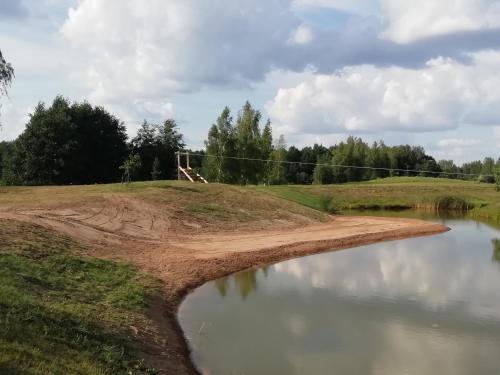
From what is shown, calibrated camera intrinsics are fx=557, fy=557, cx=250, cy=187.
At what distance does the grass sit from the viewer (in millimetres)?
7871

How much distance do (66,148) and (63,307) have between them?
130 ft

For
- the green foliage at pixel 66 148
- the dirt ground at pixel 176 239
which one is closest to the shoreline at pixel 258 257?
the dirt ground at pixel 176 239

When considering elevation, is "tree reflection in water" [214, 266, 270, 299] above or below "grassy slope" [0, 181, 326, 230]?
below

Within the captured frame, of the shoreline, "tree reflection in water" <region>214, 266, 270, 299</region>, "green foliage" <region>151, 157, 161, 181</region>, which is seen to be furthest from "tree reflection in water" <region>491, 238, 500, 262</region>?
"green foliage" <region>151, 157, 161, 181</region>

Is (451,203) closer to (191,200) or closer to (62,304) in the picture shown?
(191,200)

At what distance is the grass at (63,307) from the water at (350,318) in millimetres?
1598

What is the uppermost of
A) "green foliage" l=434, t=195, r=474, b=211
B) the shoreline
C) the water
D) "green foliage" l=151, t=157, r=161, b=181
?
"green foliage" l=151, t=157, r=161, b=181

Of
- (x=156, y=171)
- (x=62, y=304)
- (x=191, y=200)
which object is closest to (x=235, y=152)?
(x=156, y=171)

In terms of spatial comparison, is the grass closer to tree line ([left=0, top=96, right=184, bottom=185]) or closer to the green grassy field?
the green grassy field

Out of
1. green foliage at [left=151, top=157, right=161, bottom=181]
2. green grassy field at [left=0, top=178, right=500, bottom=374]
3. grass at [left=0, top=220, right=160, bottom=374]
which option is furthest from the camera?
green foliage at [left=151, top=157, right=161, bottom=181]

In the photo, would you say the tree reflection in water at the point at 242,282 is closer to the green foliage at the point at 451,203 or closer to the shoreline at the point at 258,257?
the shoreline at the point at 258,257

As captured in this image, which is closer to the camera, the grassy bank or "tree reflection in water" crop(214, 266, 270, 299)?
"tree reflection in water" crop(214, 266, 270, 299)

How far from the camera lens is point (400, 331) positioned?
42.2 feet

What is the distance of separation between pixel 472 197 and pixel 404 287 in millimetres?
39301
